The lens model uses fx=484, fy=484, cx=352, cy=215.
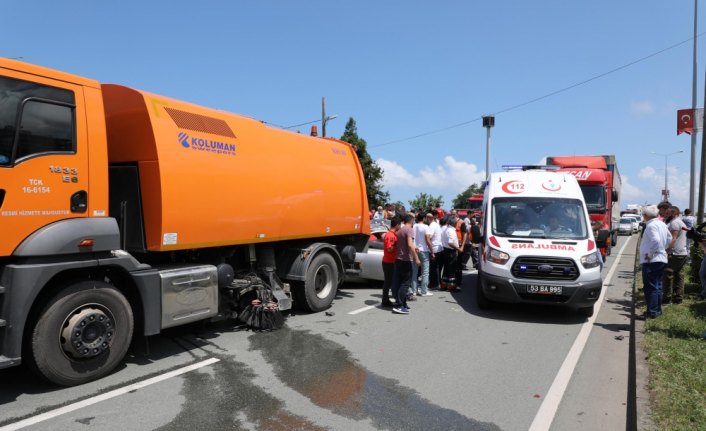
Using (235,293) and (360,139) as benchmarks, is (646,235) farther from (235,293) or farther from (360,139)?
(360,139)

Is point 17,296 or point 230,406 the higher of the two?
point 17,296

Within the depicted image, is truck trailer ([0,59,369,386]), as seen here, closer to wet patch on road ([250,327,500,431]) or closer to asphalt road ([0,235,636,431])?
asphalt road ([0,235,636,431])

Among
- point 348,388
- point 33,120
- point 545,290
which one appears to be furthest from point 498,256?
point 33,120

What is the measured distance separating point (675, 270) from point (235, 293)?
7.73m

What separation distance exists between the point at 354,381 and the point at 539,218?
5.47 meters

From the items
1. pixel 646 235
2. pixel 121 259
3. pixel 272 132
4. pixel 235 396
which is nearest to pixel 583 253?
pixel 646 235

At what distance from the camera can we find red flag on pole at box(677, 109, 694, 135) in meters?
17.4

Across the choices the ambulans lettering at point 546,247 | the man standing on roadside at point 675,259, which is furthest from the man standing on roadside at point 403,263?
the man standing on roadside at point 675,259

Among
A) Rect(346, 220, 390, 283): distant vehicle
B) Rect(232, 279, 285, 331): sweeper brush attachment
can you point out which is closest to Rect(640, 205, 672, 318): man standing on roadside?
Rect(346, 220, 390, 283): distant vehicle

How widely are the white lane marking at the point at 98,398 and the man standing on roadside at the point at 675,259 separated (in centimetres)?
793

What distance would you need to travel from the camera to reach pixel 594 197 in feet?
53.4

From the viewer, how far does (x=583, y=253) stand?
8.05 m

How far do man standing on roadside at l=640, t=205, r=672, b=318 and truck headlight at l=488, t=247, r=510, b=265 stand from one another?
212cm

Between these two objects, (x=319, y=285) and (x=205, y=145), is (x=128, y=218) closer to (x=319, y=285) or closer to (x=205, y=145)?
(x=205, y=145)
